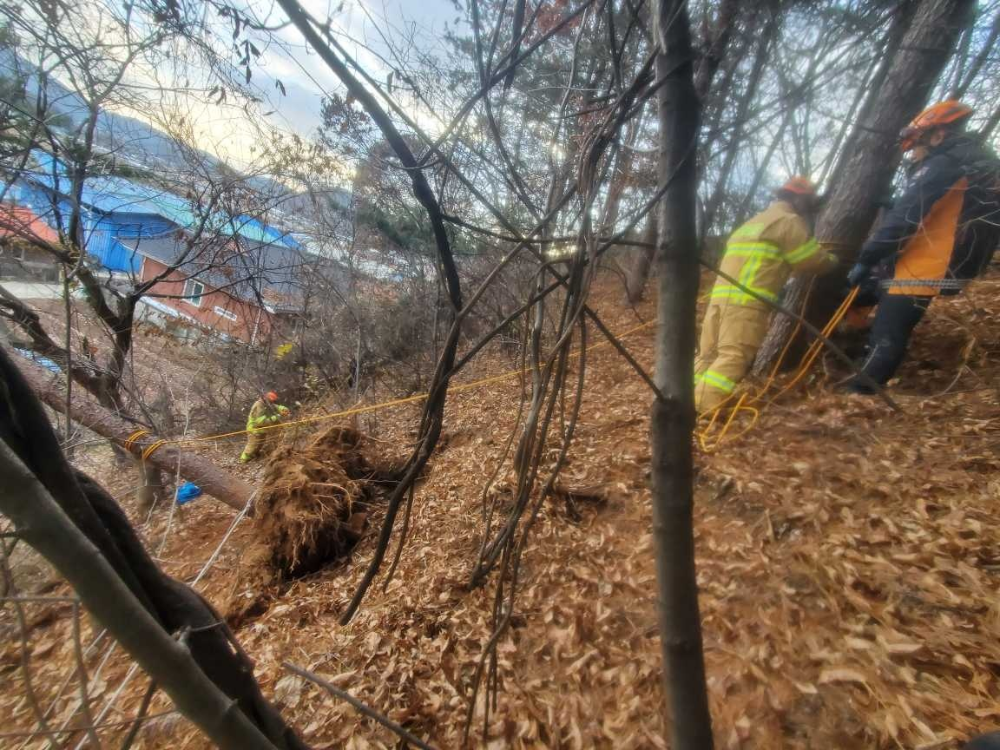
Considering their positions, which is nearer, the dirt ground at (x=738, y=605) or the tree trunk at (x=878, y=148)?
the dirt ground at (x=738, y=605)

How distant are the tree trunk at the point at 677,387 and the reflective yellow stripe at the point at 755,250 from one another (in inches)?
109

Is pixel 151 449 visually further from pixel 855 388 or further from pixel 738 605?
pixel 855 388

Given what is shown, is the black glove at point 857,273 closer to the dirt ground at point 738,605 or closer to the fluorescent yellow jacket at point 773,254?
the fluorescent yellow jacket at point 773,254

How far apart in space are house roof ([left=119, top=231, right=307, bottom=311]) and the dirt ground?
13.2 ft

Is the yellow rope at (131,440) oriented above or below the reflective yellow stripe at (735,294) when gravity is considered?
below

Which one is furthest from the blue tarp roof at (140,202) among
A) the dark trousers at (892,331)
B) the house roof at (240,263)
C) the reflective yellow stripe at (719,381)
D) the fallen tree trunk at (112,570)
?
the dark trousers at (892,331)

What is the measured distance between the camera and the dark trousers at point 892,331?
9.40ft

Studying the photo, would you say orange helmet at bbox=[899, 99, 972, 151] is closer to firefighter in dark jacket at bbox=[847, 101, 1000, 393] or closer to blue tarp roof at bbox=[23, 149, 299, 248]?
firefighter in dark jacket at bbox=[847, 101, 1000, 393]

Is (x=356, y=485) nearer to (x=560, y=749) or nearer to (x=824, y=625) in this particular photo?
(x=560, y=749)

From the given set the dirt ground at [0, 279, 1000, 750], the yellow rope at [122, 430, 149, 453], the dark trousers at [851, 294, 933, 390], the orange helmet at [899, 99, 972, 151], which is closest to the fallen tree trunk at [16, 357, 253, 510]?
the yellow rope at [122, 430, 149, 453]

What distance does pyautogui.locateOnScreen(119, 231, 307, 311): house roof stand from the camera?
5504 millimetres

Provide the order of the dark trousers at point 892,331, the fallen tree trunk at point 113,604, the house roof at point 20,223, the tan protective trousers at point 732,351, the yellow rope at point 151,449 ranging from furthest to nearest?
the yellow rope at point 151,449, the tan protective trousers at point 732,351, the house roof at point 20,223, the dark trousers at point 892,331, the fallen tree trunk at point 113,604

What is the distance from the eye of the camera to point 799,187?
3.26 meters

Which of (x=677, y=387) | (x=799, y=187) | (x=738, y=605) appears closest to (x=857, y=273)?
(x=799, y=187)
